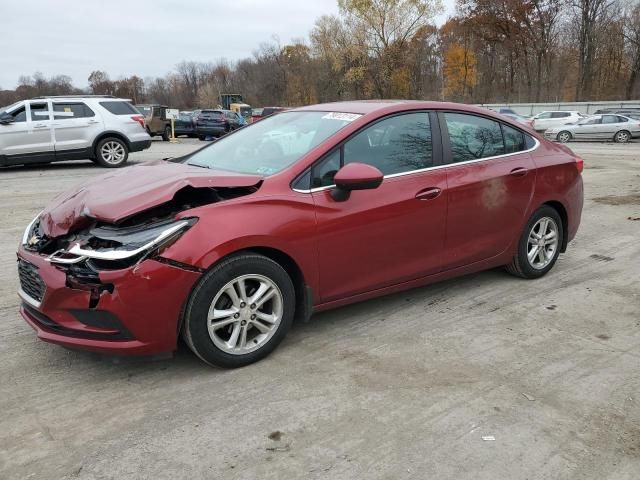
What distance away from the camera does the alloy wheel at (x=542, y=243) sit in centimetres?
484

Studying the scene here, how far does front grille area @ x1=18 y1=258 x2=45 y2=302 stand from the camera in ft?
10.2

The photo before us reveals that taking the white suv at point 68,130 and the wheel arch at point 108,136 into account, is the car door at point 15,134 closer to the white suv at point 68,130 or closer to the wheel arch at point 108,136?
the white suv at point 68,130

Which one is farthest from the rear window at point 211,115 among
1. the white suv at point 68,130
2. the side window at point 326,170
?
the side window at point 326,170

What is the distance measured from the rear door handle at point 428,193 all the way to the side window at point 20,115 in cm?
1148

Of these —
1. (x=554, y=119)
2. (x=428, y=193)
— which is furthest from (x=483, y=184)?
(x=554, y=119)

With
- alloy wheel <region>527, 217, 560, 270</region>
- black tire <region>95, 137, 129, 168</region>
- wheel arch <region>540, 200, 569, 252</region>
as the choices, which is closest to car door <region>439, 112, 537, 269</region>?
alloy wheel <region>527, 217, 560, 270</region>

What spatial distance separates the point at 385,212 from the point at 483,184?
104 cm

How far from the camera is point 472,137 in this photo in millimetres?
4418

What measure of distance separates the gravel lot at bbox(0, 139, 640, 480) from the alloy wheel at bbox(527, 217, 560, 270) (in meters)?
0.53

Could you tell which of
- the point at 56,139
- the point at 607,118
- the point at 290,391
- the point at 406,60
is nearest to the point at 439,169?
the point at 290,391

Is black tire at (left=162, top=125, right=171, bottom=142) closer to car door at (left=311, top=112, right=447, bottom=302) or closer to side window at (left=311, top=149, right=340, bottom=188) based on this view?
car door at (left=311, top=112, right=447, bottom=302)

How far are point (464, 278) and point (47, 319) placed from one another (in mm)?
3483

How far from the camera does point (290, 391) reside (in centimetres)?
304

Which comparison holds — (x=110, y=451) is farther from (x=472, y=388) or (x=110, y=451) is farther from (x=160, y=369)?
(x=472, y=388)
